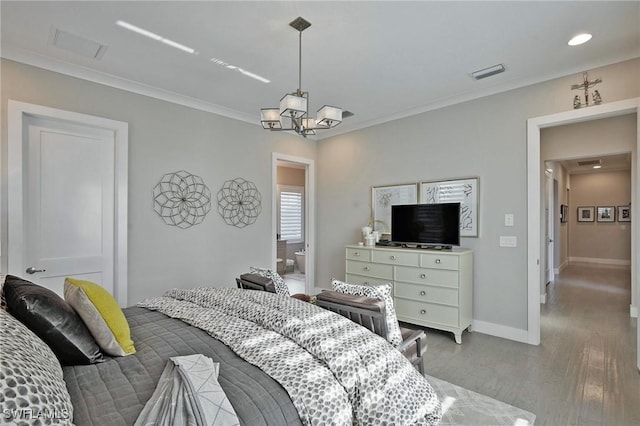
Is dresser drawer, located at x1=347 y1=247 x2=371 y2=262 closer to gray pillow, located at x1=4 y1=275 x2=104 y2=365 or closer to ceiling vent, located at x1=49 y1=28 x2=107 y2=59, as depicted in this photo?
gray pillow, located at x1=4 y1=275 x2=104 y2=365

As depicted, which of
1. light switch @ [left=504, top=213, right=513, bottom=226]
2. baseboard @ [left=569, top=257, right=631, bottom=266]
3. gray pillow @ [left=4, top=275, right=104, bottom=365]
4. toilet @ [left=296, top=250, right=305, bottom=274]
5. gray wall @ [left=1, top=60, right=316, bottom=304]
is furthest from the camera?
baseboard @ [left=569, top=257, right=631, bottom=266]

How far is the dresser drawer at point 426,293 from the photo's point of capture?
3.42 meters

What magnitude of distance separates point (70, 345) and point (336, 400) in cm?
120

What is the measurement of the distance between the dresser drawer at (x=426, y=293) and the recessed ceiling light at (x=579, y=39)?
8.16ft

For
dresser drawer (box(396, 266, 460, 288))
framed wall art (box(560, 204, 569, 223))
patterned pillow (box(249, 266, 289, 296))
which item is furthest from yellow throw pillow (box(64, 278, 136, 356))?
framed wall art (box(560, 204, 569, 223))

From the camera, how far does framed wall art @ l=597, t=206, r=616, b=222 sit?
8.27 meters

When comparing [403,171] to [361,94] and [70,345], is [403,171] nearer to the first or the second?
[361,94]

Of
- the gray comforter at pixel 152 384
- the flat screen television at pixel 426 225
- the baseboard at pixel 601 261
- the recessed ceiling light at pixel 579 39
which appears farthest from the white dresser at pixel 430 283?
the baseboard at pixel 601 261

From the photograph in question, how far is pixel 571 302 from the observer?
189 inches

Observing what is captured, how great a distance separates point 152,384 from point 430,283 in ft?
9.84

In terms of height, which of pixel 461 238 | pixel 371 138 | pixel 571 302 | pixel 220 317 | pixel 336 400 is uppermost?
pixel 371 138

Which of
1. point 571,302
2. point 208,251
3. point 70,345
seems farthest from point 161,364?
point 571,302

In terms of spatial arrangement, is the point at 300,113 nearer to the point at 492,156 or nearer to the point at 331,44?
the point at 331,44

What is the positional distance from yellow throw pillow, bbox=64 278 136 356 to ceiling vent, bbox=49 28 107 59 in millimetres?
2125
